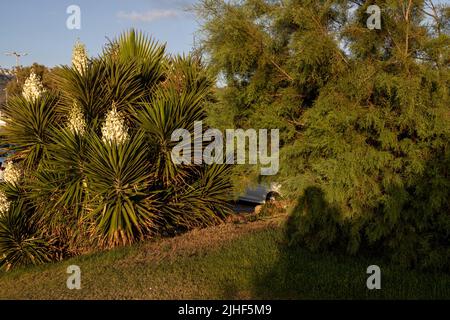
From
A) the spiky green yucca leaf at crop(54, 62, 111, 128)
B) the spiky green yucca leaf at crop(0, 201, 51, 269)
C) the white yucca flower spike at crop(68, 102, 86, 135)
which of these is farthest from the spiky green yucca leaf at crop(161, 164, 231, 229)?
the spiky green yucca leaf at crop(0, 201, 51, 269)

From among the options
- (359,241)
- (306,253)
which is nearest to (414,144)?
(359,241)

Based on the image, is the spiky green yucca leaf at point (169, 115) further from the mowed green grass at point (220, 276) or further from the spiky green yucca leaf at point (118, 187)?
the mowed green grass at point (220, 276)

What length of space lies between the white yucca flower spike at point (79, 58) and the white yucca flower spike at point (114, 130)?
5.09 feet

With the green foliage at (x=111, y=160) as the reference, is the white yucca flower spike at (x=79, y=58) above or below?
above

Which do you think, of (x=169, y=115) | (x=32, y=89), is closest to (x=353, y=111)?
(x=169, y=115)

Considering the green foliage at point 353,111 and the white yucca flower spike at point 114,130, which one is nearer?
the green foliage at point 353,111

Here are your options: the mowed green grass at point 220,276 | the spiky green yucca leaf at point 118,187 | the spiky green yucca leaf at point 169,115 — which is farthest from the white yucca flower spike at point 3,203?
the spiky green yucca leaf at point 169,115

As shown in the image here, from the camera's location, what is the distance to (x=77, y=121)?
9.69 meters

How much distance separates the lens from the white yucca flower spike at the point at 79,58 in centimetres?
1027

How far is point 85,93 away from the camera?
1008 centimetres

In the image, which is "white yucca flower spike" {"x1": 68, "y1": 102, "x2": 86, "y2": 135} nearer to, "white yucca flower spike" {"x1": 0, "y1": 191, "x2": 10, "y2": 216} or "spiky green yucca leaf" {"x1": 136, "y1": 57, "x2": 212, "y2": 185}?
"spiky green yucca leaf" {"x1": 136, "y1": 57, "x2": 212, "y2": 185}

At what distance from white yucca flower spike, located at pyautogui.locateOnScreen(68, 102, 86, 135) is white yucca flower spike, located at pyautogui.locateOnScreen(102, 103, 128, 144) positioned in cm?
60
